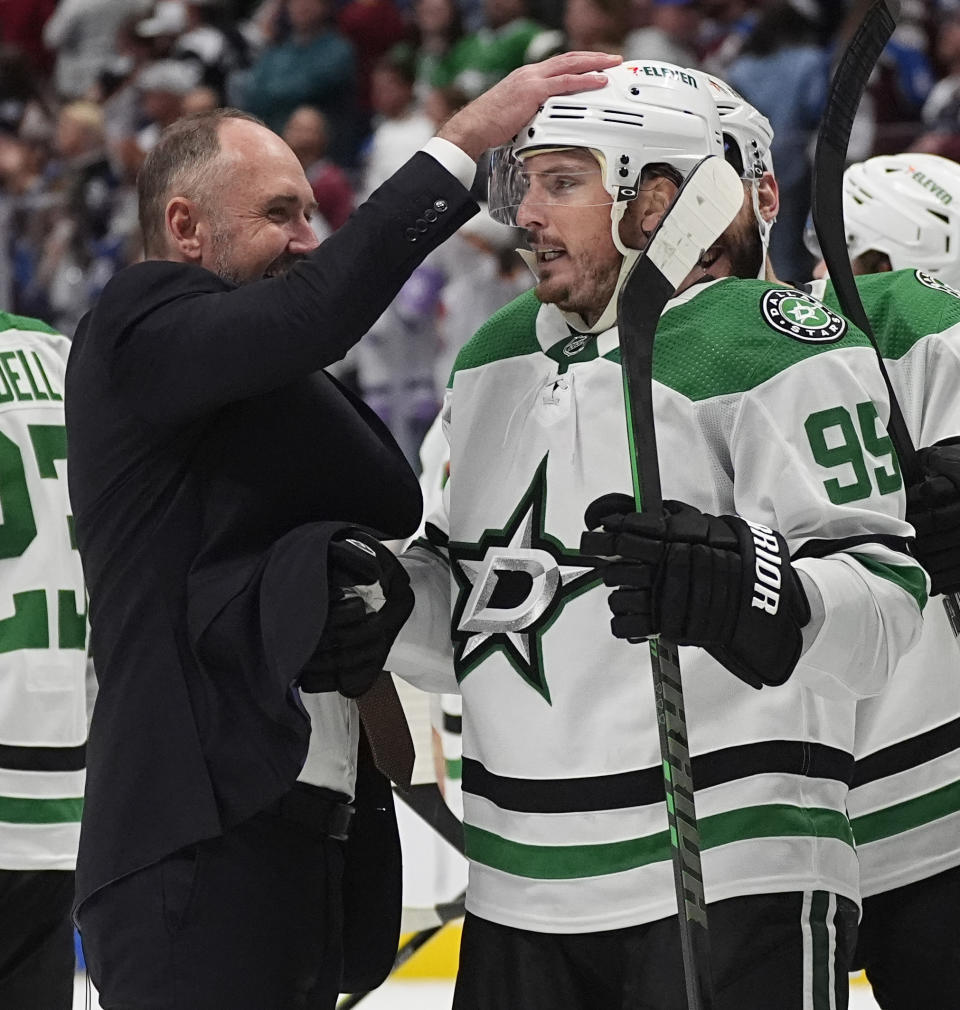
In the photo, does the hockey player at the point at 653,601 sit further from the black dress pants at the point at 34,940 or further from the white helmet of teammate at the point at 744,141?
the black dress pants at the point at 34,940

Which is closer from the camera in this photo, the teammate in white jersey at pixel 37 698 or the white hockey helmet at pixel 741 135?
the white hockey helmet at pixel 741 135

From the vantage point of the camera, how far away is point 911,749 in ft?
7.18

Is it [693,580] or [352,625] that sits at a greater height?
[693,580]

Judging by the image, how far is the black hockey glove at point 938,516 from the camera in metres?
1.92

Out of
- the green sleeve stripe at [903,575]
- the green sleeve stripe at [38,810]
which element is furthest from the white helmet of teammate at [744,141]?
the green sleeve stripe at [38,810]

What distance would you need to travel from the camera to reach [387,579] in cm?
180

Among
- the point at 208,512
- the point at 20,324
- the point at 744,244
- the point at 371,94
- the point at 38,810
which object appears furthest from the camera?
the point at 371,94

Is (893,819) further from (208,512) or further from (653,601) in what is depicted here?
(208,512)

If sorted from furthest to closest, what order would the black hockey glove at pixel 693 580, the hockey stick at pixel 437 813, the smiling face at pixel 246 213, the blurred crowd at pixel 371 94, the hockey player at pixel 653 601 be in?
the blurred crowd at pixel 371 94
the hockey stick at pixel 437 813
the smiling face at pixel 246 213
the hockey player at pixel 653 601
the black hockey glove at pixel 693 580

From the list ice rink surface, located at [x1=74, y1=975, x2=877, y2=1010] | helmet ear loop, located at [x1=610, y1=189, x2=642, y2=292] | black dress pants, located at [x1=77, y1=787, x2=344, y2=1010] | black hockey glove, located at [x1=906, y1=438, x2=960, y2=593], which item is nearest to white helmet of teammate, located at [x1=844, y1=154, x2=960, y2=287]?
black hockey glove, located at [x1=906, y1=438, x2=960, y2=593]

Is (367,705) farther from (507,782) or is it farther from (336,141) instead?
(336,141)

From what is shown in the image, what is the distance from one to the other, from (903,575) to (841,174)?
0.54 m

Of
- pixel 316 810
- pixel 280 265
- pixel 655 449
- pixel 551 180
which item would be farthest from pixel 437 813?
pixel 655 449

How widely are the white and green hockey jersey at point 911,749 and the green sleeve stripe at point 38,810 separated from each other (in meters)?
1.06
